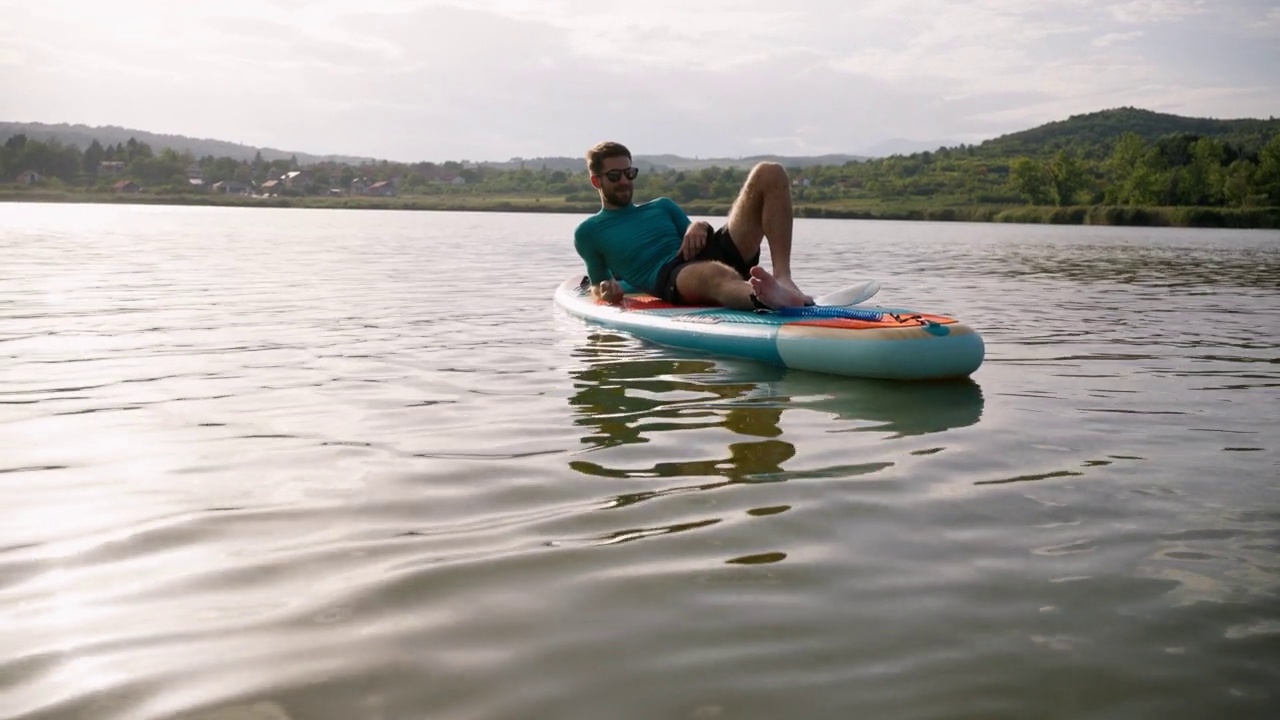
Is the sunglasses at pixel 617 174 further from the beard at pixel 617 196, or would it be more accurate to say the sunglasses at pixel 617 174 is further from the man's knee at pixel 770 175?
the man's knee at pixel 770 175

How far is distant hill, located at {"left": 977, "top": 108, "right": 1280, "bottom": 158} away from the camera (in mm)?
153375

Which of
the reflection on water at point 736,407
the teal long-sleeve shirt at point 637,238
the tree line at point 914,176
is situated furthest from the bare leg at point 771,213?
the tree line at point 914,176

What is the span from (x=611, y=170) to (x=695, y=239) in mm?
899

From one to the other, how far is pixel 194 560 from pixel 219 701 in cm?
93

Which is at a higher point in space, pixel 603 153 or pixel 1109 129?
pixel 1109 129

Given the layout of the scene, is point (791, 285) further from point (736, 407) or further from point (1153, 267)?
point (1153, 267)

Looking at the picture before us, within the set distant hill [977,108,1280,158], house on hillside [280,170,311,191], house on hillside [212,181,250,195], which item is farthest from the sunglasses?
distant hill [977,108,1280,158]

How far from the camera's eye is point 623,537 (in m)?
3.07

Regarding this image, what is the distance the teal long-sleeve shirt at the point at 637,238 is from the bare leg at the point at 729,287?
1.50ft

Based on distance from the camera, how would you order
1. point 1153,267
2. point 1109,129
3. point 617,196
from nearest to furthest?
point 617,196 → point 1153,267 → point 1109,129

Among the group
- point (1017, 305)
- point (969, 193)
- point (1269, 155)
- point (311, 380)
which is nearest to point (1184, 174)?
point (1269, 155)

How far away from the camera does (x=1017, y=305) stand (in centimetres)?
1095

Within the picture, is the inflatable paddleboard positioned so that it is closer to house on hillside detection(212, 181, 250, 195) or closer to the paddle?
the paddle

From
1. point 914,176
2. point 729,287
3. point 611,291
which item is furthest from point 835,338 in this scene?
point 914,176
